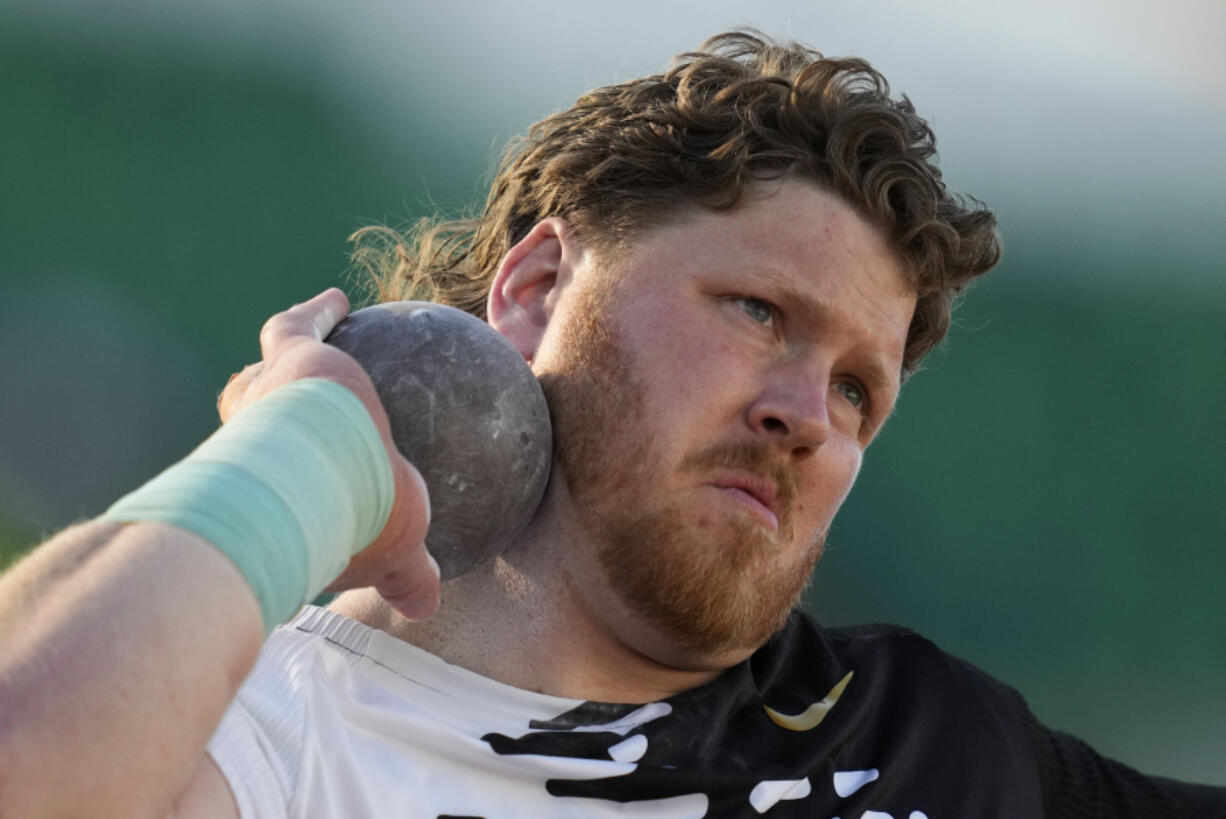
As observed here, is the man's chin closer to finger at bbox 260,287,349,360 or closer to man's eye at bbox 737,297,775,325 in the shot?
man's eye at bbox 737,297,775,325

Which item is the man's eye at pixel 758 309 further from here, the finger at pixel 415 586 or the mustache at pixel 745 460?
the finger at pixel 415 586

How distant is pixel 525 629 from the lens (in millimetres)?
2119

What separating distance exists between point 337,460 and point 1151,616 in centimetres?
527

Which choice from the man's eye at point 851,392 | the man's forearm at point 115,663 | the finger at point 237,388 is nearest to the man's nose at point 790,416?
the man's eye at point 851,392

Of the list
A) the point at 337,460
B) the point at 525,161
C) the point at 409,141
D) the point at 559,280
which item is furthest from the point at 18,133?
the point at 337,460

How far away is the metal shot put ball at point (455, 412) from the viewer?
1779 millimetres

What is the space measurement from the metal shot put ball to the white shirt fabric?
9.8 inches

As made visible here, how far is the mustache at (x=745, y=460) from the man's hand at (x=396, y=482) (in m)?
0.63

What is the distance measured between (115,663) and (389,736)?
3.26 feet

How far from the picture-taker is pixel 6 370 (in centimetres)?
477

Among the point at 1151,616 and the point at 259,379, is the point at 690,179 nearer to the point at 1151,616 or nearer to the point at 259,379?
the point at 259,379

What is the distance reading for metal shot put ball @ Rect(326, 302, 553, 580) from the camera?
1779mm

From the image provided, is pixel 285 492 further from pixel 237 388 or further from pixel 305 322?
pixel 305 322

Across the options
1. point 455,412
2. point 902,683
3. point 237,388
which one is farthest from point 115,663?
point 902,683
